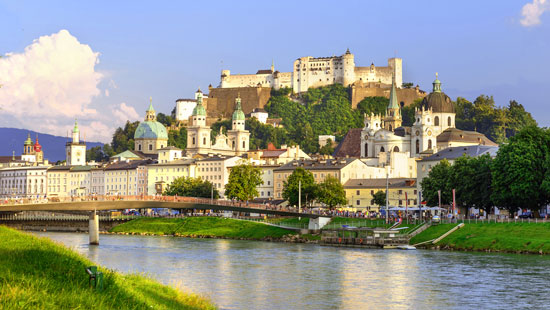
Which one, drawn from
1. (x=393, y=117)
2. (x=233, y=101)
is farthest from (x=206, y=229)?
(x=233, y=101)

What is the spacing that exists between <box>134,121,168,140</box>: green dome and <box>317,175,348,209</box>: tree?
8178cm

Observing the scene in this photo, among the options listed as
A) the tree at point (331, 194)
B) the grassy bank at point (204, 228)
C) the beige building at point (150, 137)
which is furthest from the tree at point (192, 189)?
the beige building at point (150, 137)

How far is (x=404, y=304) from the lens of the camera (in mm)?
33938

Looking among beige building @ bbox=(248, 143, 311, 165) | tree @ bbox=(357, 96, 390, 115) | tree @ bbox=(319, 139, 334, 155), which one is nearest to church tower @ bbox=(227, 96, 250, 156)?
beige building @ bbox=(248, 143, 311, 165)

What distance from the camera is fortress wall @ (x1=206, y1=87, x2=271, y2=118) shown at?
192 metres

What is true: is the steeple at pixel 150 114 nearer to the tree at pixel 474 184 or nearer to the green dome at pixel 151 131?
the green dome at pixel 151 131

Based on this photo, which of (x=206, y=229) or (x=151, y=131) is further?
(x=151, y=131)

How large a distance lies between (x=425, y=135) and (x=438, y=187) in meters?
56.0

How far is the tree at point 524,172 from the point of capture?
63.4m

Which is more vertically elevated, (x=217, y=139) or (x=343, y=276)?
(x=217, y=139)

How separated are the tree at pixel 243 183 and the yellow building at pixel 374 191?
530 inches

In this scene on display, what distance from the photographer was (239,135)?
165750 mm

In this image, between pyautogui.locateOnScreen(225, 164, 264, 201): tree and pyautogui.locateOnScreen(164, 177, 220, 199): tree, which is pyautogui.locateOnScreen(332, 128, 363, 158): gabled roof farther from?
pyautogui.locateOnScreen(225, 164, 264, 201): tree

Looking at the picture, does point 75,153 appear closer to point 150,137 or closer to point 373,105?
point 150,137
